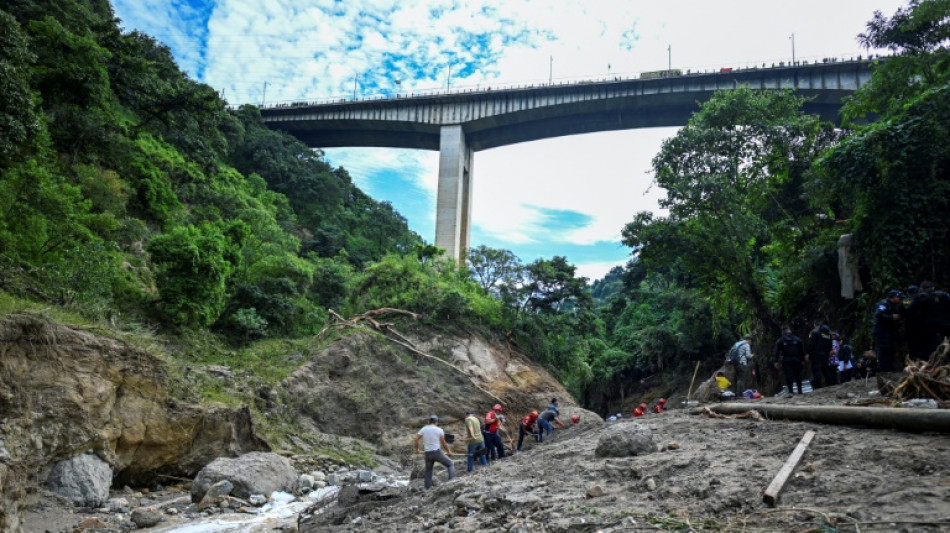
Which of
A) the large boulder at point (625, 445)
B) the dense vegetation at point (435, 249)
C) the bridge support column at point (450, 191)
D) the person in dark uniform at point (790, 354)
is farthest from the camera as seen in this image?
the bridge support column at point (450, 191)

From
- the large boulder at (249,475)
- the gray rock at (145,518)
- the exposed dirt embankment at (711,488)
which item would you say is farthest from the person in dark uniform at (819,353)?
the gray rock at (145,518)

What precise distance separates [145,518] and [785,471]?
10.5 metres

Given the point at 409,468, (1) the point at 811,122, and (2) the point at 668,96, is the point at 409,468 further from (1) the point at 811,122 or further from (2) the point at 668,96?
(2) the point at 668,96

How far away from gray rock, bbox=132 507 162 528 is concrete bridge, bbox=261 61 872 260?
95.2ft

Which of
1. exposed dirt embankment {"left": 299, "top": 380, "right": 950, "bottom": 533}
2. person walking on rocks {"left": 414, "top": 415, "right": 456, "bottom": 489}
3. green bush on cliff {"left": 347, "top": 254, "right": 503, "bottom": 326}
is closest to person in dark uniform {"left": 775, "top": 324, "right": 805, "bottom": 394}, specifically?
exposed dirt embankment {"left": 299, "top": 380, "right": 950, "bottom": 533}

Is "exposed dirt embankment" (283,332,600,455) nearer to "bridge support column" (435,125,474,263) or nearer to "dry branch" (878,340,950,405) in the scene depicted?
"bridge support column" (435,125,474,263)

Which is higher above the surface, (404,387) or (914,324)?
(914,324)

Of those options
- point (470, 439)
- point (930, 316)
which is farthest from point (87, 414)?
point (930, 316)

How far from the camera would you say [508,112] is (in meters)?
41.4

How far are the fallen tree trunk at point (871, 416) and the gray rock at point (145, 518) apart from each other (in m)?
10.9

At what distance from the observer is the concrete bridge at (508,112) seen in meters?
36.8

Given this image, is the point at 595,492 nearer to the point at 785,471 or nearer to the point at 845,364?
the point at 785,471

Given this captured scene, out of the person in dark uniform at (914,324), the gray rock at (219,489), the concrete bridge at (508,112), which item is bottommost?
the gray rock at (219,489)

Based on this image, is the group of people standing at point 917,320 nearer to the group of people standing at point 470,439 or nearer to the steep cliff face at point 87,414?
the group of people standing at point 470,439
